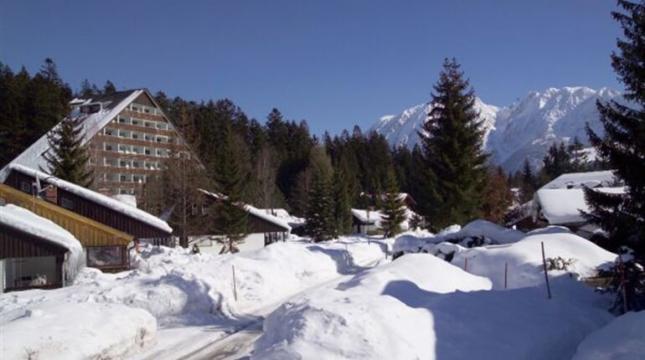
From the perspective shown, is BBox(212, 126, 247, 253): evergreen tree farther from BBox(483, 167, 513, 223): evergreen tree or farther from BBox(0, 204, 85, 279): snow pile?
BBox(483, 167, 513, 223): evergreen tree

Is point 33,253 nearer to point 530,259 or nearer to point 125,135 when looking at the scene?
point 530,259

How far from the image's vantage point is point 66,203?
35.0 metres

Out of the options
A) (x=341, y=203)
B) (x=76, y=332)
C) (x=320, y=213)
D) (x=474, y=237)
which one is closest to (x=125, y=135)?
(x=320, y=213)

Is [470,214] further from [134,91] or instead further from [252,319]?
[134,91]

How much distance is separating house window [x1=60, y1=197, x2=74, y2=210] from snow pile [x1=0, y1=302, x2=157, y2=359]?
77.7ft

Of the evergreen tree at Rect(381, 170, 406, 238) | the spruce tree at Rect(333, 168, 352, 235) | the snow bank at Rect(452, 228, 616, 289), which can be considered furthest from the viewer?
the spruce tree at Rect(333, 168, 352, 235)

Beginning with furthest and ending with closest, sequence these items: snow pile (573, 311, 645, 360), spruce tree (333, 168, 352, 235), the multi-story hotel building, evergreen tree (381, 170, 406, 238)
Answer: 1. spruce tree (333, 168, 352, 235)
2. evergreen tree (381, 170, 406, 238)
3. the multi-story hotel building
4. snow pile (573, 311, 645, 360)

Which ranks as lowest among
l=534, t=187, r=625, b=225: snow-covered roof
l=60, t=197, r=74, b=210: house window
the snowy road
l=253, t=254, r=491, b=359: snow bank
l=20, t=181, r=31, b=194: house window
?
the snowy road

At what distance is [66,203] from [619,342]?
111 feet

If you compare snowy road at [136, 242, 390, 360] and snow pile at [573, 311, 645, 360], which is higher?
snow pile at [573, 311, 645, 360]

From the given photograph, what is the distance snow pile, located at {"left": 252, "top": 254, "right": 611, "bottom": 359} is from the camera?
27.4 feet

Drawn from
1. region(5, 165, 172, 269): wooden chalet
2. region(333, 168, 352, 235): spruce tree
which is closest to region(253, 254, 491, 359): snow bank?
region(5, 165, 172, 269): wooden chalet

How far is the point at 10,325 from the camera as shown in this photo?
1029 cm

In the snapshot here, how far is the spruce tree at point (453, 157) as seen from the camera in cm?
3516
